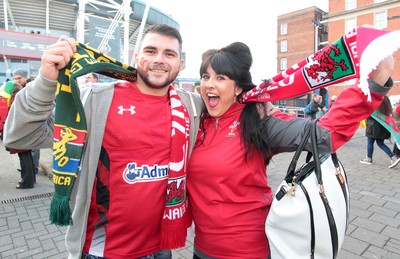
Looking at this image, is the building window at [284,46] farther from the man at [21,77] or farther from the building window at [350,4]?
the man at [21,77]

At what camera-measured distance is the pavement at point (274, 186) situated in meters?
3.00

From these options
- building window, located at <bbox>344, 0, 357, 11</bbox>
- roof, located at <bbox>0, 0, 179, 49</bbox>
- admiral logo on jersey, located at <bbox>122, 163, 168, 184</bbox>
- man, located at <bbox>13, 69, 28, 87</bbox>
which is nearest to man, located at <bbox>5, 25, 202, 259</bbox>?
admiral logo on jersey, located at <bbox>122, 163, 168, 184</bbox>

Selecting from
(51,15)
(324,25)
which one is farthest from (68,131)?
(324,25)

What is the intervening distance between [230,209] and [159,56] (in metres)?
1.00

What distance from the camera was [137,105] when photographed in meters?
1.64

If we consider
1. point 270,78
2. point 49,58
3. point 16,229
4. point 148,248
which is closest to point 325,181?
point 270,78

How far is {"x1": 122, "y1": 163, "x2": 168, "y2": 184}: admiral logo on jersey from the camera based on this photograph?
59.1 inches

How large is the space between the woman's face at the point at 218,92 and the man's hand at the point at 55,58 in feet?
2.65

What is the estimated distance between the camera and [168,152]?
1.62 metres

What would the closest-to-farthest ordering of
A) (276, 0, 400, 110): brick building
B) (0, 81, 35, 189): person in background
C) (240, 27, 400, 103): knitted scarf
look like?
(240, 27, 400, 103): knitted scarf
(0, 81, 35, 189): person in background
(276, 0, 400, 110): brick building

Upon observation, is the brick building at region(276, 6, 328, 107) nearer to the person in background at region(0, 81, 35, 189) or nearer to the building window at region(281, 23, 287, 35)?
the building window at region(281, 23, 287, 35)

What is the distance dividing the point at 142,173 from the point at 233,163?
50 centimetres

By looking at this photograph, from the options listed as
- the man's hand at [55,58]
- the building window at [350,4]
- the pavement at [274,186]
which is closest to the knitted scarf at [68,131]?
the man's hand at [55,58]

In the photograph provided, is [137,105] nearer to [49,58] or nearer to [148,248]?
[49,58]
